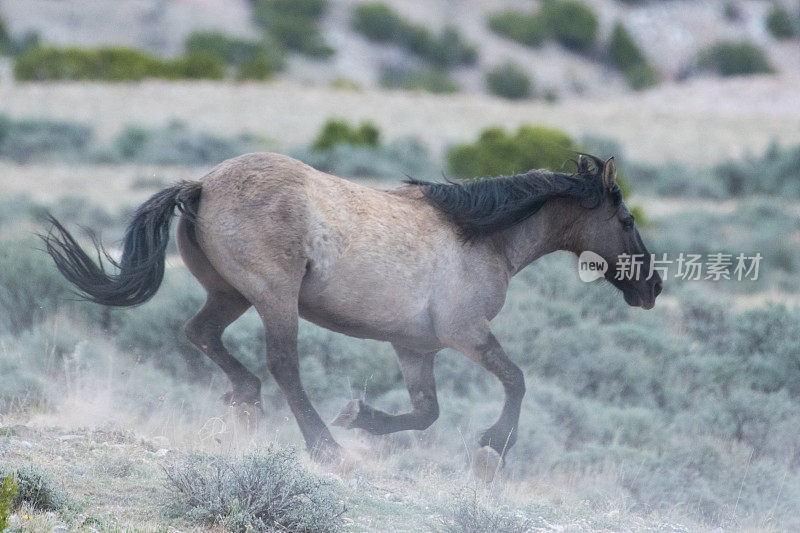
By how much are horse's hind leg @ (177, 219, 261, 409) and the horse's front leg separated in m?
0.62

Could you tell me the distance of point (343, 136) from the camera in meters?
25.4

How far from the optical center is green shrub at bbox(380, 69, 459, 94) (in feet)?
219

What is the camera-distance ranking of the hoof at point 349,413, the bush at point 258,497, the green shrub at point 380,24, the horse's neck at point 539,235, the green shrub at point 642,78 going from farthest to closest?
1. the green shrub at point 380,24
2. the green shrub at point 642,78
3. the horse's neck at point 539,235
4. the hoof at point 349,413
5. the bush at point 258,497

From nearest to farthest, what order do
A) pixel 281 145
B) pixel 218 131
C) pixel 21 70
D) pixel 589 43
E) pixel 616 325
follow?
pixel 616 325 → pixel 281 145 → pixel 218 131 → pixel 21 70 → pixel 589 43

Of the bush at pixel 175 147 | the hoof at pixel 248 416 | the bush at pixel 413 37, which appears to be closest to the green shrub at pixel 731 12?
the bush at pixel 413 37

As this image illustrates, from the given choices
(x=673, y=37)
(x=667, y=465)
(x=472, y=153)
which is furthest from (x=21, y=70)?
(x=673, y=37)

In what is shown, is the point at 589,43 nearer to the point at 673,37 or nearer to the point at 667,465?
the point at 673,37

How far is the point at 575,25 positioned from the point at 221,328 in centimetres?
8191

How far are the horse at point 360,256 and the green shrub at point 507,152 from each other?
14.5 metres

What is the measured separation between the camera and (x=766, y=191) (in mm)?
23969

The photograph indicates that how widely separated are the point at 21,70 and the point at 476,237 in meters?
43.4

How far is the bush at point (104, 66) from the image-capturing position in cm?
4416

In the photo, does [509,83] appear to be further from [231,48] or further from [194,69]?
[194,69]

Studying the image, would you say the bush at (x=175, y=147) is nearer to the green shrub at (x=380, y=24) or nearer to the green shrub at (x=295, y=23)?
the green shrub at (x=295, y=23)
